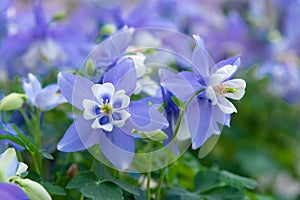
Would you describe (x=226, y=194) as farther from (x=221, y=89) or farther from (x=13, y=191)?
(x=13, y=191)

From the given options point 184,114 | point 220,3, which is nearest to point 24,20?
point 184,114

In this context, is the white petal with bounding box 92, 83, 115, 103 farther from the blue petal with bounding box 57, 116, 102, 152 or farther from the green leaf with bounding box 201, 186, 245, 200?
the green leaf with bounding box 201, 186, 245, 200

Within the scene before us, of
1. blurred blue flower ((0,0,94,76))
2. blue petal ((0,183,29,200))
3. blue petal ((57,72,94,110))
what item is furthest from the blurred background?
blue petal ((0,183,29,200))

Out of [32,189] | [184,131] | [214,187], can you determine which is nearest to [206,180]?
[214,187]

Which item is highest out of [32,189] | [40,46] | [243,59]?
[32,189]

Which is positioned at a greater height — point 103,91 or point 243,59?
point 103,91

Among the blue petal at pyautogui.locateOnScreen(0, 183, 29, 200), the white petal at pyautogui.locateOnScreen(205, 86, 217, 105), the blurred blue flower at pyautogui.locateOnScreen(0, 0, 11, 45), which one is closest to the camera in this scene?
the blue petal at pyautogui.locateOnScreen(0, 183, 29, 200)

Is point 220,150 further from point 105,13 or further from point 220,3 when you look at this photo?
point 220,3
